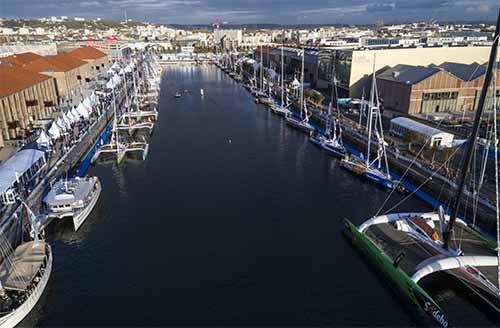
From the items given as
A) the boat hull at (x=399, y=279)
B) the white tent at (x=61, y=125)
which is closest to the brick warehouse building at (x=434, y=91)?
the boat hull at (x=399, y=279)

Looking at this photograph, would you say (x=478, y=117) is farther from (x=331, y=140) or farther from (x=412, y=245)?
(x=331, y=140)

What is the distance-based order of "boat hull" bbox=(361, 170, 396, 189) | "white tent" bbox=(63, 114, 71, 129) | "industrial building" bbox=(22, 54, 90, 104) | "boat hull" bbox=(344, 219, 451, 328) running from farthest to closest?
1. "industrial building" bbox=(22, 54, 90, 104)
2. "white tent" bbox=(63, 114, 71, 129)
3. "boat hull" bbox=(361, 170, 396, 189)
4. "boat hull" bbox=(344, 219, 451, 328)

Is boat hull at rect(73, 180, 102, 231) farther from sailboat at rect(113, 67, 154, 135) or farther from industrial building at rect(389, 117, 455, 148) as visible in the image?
industrial building at rect(389, 117, 455, 148)

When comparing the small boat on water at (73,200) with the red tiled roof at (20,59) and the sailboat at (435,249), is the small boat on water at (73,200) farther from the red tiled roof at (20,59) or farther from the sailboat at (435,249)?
the red tiled roof at (20,59)

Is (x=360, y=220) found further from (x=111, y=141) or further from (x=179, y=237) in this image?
(x=111, y=141)

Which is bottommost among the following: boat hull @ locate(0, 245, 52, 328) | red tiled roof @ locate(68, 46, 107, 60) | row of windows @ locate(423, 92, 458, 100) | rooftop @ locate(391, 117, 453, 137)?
boat hull @ locate(0, 245, 52, 328)

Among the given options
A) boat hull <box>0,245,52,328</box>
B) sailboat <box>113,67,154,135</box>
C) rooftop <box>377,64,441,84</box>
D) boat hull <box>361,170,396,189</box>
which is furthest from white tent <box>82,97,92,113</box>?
rooftop <box>377,64,441,84</box>
